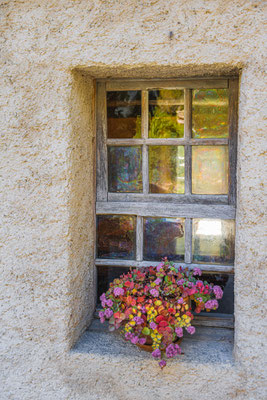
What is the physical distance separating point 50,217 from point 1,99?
0.64 meters

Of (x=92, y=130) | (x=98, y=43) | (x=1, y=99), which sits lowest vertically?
(x=92, y=130)

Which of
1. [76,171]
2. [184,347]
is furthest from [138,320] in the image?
[76,171]

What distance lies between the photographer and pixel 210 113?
172 centimetres

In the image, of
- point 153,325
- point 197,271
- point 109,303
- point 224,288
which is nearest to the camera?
point 153,325

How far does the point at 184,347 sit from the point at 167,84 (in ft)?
4.60

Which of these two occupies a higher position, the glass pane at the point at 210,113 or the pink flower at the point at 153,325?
the glass pane at the point at 210,113

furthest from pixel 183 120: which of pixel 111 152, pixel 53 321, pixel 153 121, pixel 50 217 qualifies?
pixel 53 321

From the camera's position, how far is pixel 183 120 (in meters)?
1.74

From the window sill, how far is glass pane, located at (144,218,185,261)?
0.43 meters

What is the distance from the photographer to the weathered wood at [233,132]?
167 centimetres

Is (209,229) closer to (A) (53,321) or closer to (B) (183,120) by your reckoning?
(B) (183,120)

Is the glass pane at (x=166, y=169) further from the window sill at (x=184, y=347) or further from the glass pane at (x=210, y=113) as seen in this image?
the window sill at (x=184, y=347)

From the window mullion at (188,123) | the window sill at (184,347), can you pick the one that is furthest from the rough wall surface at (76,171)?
the window mullion at (188,123)

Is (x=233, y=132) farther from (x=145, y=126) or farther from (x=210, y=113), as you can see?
(x=145, y=126)
